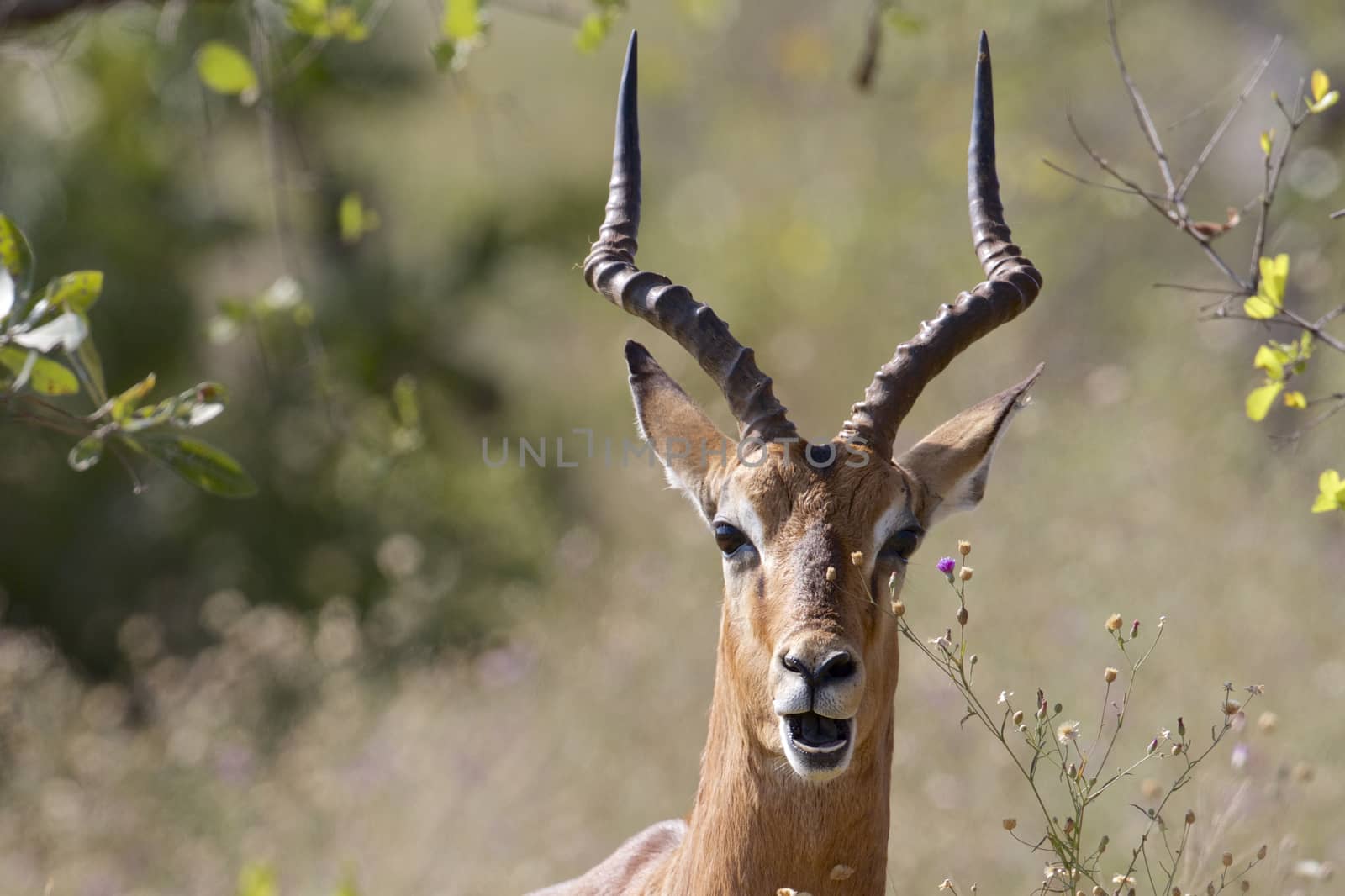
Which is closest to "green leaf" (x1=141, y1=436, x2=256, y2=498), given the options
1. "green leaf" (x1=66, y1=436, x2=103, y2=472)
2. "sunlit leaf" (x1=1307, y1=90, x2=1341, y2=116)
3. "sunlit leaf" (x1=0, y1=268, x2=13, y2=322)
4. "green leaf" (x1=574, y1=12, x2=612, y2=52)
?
"green leaf" (x1=66, y1=436, x2=103, y2=472)

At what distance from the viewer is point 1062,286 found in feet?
53.5

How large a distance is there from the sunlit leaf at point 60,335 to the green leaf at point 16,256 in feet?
0.60

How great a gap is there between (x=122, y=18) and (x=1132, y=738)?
11184mm

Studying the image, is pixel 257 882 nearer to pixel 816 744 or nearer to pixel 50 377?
pixel 816 744

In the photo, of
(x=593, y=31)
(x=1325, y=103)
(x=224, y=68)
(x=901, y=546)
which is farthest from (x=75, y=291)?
(x=1325, y=103)

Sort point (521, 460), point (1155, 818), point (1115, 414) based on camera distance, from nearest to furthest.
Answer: point (1155, 818), point (1115, 414), point (521, 460)

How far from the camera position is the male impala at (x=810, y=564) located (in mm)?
3965

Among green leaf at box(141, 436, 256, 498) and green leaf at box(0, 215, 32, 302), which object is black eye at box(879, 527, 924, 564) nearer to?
green leaf at box(141, 436, 256, 498)

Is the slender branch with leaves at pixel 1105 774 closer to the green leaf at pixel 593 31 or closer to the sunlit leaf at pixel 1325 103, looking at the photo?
the sunlit leaf at pixel 1325 103

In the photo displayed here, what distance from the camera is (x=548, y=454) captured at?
16.1 m

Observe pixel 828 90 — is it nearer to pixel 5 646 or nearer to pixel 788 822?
pixel 5 646

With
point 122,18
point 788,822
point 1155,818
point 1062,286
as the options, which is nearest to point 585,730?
point 788,822

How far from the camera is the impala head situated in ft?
12.9

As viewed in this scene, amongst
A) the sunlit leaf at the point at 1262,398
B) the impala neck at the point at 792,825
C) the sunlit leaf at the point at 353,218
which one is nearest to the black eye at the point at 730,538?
the impala neck at the point at 792,825
